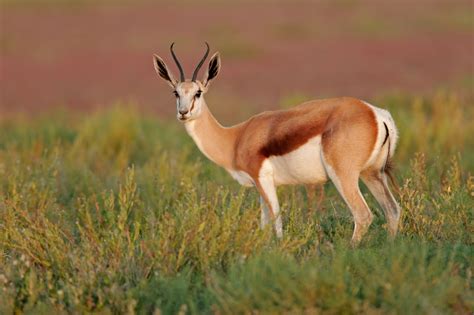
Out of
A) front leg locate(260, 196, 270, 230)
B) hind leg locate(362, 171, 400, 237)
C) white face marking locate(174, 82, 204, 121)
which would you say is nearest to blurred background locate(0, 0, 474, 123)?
white face marking locate(174, 82, 204, 121)

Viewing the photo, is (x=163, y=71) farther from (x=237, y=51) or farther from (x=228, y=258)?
(x=237, y=51)

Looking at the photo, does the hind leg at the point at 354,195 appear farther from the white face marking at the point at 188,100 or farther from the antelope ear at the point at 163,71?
the antelope ear at the point at 163,71

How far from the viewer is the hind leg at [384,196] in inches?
271

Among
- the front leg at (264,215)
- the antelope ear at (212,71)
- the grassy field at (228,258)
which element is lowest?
the front leg at (264,215)

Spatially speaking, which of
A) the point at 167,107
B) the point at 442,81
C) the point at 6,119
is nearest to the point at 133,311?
the point at 6,119

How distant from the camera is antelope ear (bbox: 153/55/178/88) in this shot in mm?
7574

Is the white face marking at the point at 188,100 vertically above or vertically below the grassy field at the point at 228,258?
above

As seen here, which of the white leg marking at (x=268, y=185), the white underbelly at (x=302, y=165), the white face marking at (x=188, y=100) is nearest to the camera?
the white underbelly at (x=302, y=165)

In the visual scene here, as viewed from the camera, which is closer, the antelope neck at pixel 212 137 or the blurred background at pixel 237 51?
the antelope neck at pixel 212 137

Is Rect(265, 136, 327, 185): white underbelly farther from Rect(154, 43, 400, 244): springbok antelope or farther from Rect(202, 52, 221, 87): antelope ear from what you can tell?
Rect(202, 52, 221, 87): antelope ear

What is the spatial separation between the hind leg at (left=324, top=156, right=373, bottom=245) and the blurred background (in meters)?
6.50

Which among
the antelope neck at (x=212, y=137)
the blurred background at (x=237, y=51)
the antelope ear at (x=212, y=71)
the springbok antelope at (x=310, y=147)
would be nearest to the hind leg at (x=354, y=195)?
the springbok antelope at (x=310, y=147)

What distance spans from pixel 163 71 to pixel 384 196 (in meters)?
2.27

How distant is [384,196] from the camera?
277 inches
